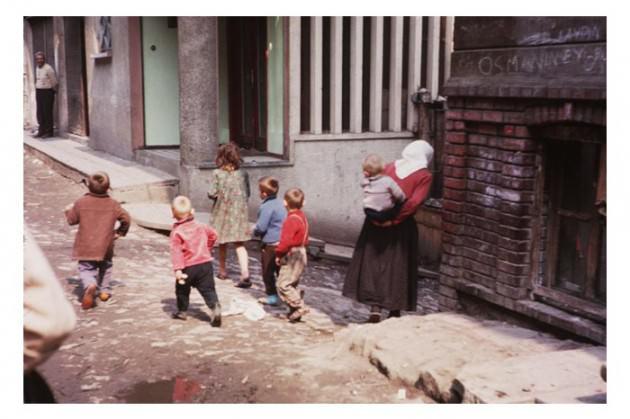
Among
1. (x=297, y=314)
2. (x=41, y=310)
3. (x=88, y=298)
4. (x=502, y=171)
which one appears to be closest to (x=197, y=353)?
(x=297, y=314)

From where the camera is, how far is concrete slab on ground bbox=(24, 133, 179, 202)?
10625 millimetres

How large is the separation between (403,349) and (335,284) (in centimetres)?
422

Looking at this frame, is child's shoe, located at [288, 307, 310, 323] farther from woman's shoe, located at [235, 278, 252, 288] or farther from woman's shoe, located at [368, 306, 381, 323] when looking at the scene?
woman's shoe, located at [235, 278, 252, 288]

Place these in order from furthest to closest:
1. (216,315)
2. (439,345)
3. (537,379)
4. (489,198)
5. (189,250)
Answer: (216,315) → (189,250) → (489,198) → (439,345) → (537,379)

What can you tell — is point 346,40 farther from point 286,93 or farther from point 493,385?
point 493,385

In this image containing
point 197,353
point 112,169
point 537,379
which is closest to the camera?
point 537,379

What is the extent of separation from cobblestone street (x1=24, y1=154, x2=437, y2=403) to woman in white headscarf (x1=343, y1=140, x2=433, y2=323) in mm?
485

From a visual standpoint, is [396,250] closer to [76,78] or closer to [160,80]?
[160,80]

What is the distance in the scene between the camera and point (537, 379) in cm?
448

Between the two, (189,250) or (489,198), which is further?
(189,250)

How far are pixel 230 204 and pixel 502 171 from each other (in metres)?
2.85

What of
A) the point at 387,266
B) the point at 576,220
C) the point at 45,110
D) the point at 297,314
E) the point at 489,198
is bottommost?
the point at 297,314
